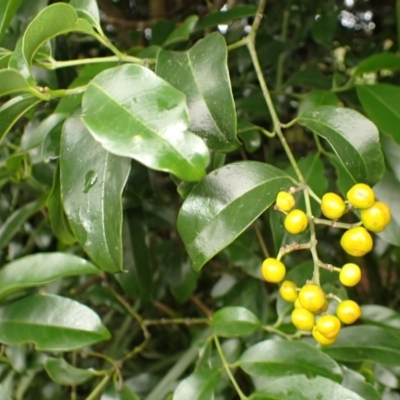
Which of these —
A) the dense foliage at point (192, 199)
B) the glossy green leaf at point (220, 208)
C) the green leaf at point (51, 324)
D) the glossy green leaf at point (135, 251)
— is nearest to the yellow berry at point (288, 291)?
the dense foliage at point (192, 199)

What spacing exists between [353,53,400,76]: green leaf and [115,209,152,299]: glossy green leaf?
1.42 ft

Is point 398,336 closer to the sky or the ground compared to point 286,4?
closer to the ground

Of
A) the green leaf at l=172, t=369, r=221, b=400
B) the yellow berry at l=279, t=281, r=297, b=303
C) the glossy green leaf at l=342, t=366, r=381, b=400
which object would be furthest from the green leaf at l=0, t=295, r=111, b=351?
the glossy green leaf at l=342, t=366, r=381, b=400

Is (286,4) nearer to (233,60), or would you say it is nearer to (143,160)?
(233,60)

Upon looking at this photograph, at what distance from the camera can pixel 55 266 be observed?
0.65 meters

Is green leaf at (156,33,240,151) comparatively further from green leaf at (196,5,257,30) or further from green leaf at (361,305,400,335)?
green leaf at (361,305,400,335)

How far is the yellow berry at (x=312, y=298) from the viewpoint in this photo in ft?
1.71

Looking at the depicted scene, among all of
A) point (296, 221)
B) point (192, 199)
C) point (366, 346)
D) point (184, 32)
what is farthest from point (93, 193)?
point (366, 346)

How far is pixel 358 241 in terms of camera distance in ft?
1.66

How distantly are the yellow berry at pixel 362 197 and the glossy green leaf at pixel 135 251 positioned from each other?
0.44 meters

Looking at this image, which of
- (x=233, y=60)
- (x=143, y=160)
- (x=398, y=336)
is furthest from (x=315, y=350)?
(x=233, y=60)

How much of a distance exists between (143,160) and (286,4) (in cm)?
104

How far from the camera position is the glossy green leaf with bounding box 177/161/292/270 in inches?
20.6

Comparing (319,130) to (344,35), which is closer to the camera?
(319,130)
